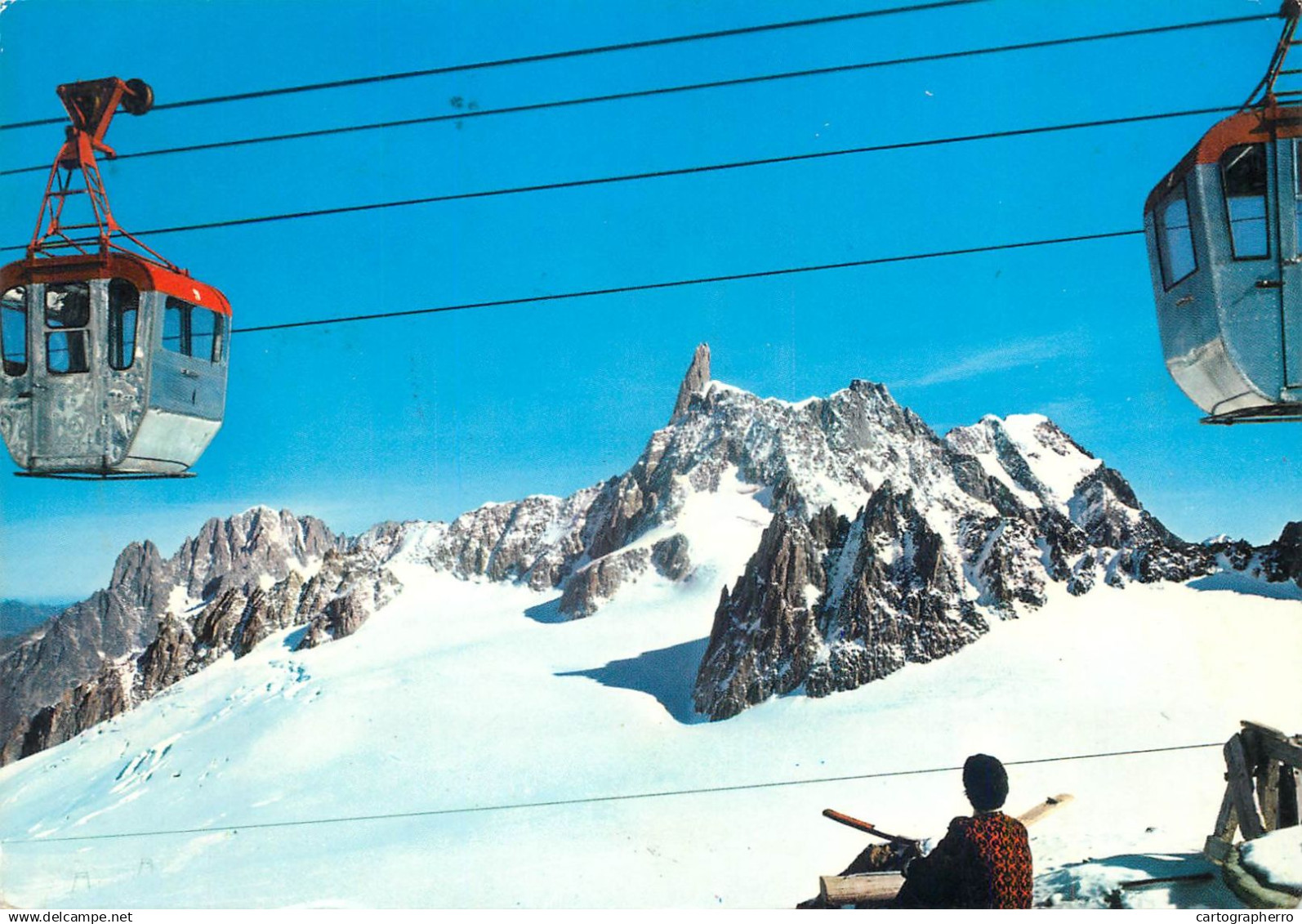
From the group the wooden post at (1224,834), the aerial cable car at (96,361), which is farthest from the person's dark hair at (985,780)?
the aerial cable car at (96,361)

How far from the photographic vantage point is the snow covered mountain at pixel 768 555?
1108 centimetres

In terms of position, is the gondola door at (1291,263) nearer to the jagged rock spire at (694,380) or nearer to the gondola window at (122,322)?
the jagged rock spire at (694,380)

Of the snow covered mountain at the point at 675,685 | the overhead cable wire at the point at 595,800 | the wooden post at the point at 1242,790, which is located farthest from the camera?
the overhead cable wire at the point at 595,800

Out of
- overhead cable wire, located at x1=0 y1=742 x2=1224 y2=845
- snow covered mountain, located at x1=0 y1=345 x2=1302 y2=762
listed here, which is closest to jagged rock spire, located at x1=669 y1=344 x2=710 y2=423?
snow covered mountain, located at x1=0 y1=345 x2=1302 y2=762

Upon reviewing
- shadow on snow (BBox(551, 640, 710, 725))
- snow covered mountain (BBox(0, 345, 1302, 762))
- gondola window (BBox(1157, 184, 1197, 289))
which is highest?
gondola window (BBox(1157, 184, 1197, 289))

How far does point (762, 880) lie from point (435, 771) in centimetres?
429

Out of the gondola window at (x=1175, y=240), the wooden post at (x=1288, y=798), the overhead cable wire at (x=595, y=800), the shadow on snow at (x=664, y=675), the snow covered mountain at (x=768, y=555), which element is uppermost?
the gondola window at (x=1175, y=240)

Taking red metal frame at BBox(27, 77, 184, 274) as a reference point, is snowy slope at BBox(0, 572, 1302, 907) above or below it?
below

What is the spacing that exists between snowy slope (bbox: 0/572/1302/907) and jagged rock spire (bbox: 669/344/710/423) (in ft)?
13.5

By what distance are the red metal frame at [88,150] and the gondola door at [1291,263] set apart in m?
6.47

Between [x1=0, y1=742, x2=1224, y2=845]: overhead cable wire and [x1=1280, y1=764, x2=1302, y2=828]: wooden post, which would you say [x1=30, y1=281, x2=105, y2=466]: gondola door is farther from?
[x1=1280, y1=764, x2=1302, y2=828]: wooden post

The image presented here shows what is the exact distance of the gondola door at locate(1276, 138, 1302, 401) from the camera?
15.1 feet

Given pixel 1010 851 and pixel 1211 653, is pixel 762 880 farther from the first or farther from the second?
pixel 1211 653

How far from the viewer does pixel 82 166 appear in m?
5.74
